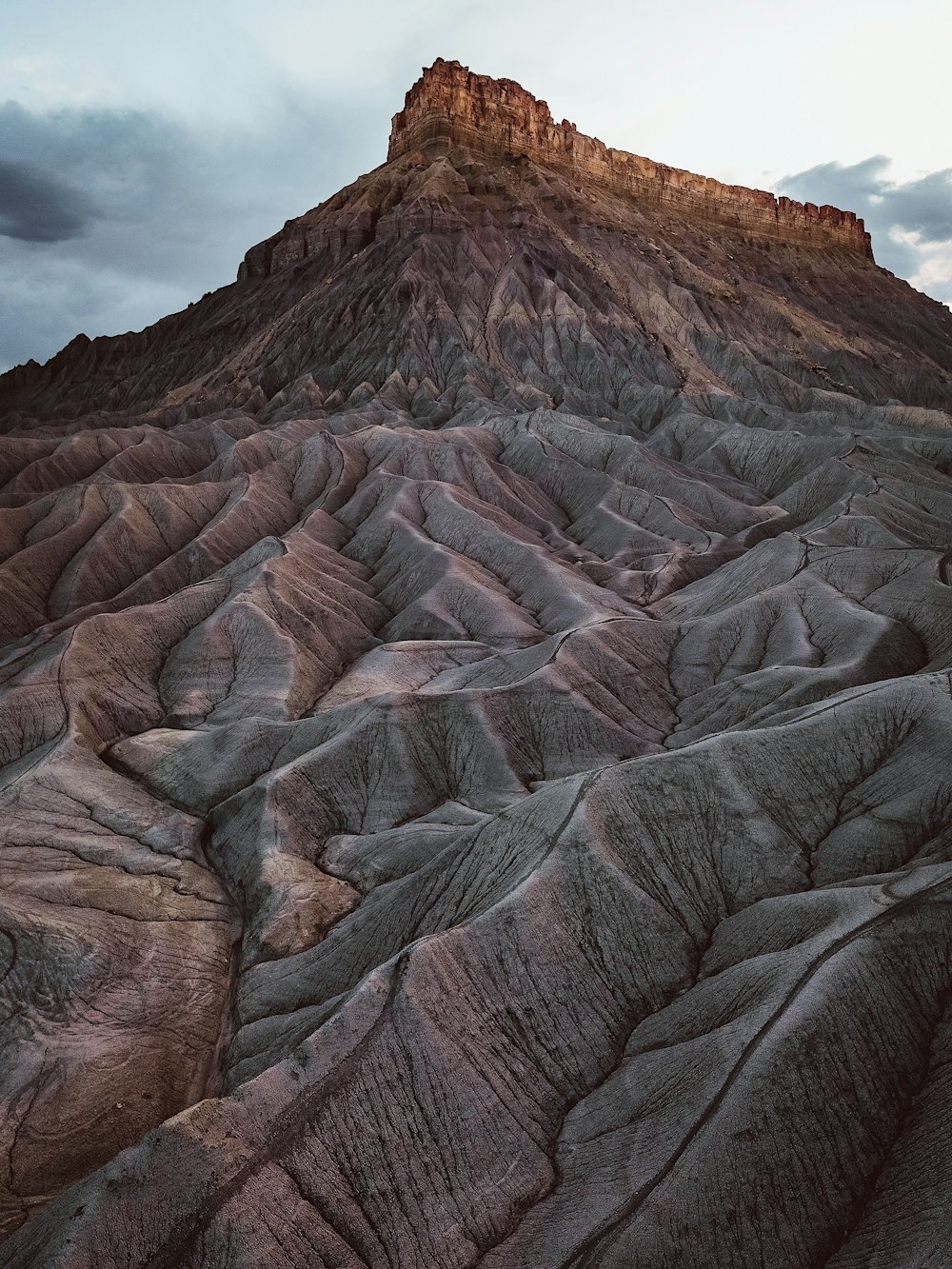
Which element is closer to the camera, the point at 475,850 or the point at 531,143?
the point at 475,850

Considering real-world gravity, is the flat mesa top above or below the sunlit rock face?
above

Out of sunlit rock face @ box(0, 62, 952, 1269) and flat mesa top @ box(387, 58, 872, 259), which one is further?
flat mesa top @ box(387, 58, 872, 259)

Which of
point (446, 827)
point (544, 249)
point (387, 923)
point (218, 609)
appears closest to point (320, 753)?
point (446, 827)

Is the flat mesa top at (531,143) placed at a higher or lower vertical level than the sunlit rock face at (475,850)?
higher

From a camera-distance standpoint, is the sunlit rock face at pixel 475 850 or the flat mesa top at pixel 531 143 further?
the flat mesa top at pixel 531 143

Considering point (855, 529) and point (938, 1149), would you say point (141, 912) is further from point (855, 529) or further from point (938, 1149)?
point (855, 529)
